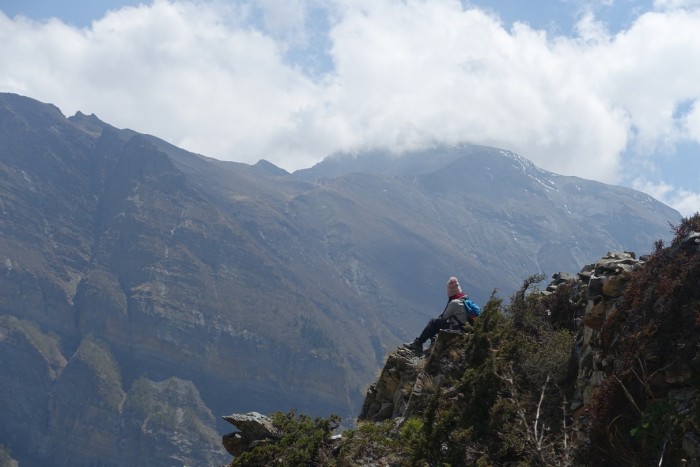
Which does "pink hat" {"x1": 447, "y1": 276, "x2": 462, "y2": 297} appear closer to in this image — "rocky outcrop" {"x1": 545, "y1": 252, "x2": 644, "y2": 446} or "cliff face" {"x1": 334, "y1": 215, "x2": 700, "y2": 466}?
"cliff face" {"x1": 334, "y1": 215, "x2": 700, "y2": 466}

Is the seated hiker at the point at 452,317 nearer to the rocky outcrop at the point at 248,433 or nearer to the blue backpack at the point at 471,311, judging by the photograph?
the blue backpack at the point at 471,311

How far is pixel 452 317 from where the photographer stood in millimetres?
18547

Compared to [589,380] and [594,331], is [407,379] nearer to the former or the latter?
[594,331]

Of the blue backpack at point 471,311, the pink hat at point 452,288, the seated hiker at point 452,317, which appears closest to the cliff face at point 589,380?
the seated hiker at point 452,317

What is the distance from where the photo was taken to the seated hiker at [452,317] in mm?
18438

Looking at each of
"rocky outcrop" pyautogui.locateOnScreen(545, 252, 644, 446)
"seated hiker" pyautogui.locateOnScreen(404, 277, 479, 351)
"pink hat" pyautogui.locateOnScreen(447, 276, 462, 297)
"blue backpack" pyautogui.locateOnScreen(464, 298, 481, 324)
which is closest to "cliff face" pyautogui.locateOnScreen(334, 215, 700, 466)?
"rocky outcrop" pyautogui.locateOnScreen(545, 252, 644, 446)

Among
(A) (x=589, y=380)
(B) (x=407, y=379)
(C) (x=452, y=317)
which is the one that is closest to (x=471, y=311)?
(C) (x=452, y=317)

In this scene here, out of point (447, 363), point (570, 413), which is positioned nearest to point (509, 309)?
point (447, 363)

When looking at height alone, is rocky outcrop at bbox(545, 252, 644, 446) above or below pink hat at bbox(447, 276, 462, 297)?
below

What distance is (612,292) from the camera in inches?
512

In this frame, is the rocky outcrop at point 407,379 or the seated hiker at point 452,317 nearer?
the rocky outcrop at point 407,379

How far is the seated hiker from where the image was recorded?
18.4m

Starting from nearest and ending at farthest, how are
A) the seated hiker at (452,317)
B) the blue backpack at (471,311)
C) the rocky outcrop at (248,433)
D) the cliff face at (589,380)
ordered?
the cliff face at (589,380), the rocky outcrop at (248,433), the seated hiker at (452,317), the blue backpack at (471,311)

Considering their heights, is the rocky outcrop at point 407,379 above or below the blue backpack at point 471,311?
below
